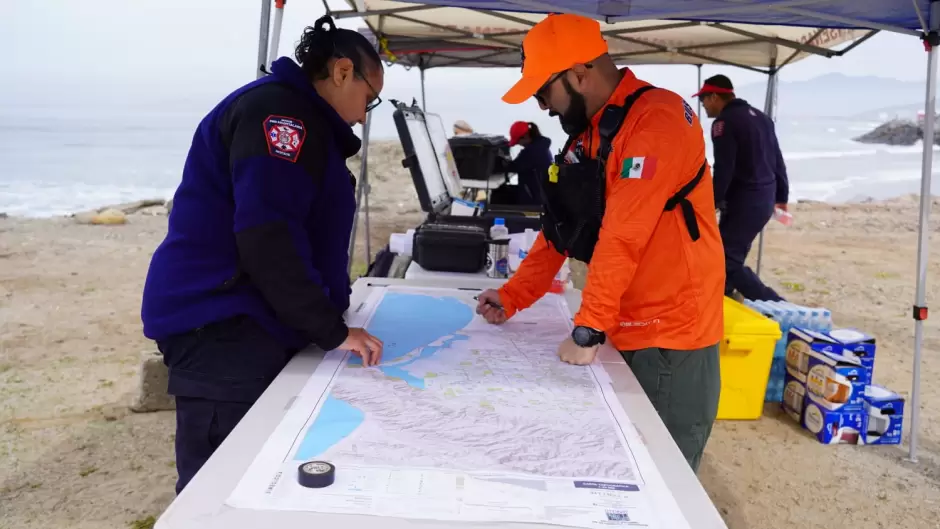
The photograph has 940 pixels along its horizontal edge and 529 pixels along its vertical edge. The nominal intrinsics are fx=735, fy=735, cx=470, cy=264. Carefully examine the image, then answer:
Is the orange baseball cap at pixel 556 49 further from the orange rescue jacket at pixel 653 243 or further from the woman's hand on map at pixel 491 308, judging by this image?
the woman's hand on map at pixel 491 308

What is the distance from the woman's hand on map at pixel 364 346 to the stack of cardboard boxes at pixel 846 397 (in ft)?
8.96

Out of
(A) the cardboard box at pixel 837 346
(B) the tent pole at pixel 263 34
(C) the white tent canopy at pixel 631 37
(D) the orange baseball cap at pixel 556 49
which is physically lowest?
(A) the cardboard box at pixel 837 346

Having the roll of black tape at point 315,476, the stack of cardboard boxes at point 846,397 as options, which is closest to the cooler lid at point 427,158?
the stack of cardboard boxes at point 846,397

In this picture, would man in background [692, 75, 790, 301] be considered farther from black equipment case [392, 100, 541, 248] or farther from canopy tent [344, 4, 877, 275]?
black equipment case [392, 100, 541, 248]

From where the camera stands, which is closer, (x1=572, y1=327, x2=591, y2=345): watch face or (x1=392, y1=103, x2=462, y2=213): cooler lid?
(x1=572, y1=327, x2=591, y2=345): watch face

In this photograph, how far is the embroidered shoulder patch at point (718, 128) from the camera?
491 centimetres

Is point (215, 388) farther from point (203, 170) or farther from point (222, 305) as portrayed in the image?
point (203, 170)

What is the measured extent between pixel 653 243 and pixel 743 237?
3756 mm

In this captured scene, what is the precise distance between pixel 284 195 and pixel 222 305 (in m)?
0.28

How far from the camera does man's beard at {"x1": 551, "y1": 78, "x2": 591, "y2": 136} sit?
5.80ft

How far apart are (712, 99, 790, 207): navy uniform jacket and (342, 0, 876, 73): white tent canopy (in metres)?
0.52

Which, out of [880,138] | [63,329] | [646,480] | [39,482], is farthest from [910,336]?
[880,138]

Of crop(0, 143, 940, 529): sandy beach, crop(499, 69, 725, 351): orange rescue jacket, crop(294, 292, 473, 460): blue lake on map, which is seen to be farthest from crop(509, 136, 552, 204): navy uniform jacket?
crop(499, 69, 725, 351): orange rescue jacket

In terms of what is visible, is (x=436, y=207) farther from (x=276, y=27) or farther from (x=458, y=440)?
(x=458, y=440)
